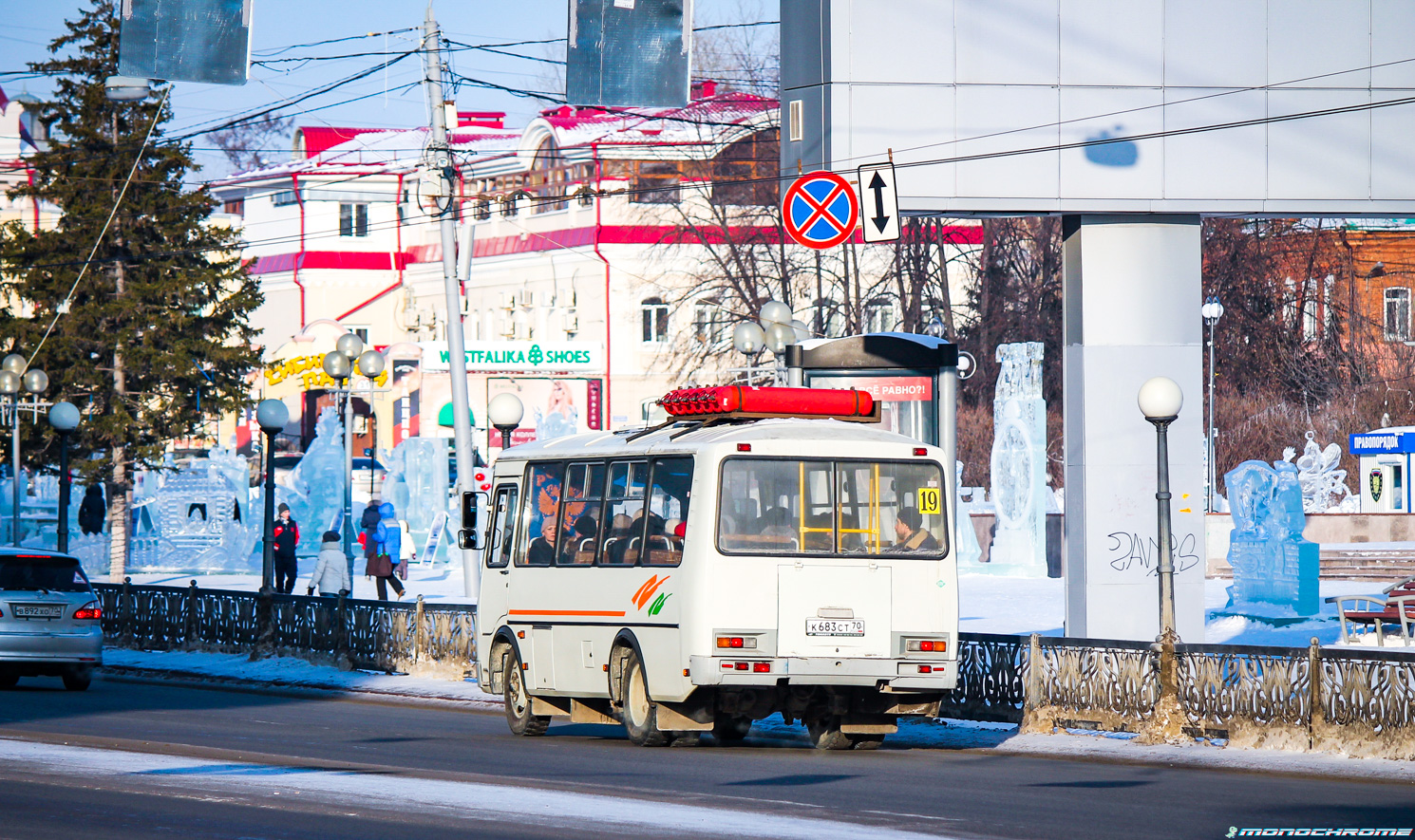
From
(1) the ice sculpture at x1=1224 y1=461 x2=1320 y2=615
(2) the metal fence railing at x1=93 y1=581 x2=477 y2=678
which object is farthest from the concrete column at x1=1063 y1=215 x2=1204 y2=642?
(1) the ice sculpture at x1=1224 y1=461 x2=1320 y2=615

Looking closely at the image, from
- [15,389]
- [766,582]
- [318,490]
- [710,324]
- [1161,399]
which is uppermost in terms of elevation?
[710,324]

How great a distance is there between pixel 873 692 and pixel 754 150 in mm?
50748

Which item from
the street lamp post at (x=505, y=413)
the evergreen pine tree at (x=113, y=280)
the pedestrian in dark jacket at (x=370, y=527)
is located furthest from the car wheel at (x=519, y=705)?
the evergreen pine tree at (x=113, y=280)

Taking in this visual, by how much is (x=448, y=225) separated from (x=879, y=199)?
11498mm

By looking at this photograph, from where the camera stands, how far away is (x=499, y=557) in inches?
726

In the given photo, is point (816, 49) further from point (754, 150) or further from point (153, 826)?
point (754, 150)

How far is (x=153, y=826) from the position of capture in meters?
10.6

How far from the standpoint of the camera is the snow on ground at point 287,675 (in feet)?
73.4

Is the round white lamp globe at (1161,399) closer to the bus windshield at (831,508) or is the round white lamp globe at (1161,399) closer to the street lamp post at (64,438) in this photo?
the bus windshield at (831,508)

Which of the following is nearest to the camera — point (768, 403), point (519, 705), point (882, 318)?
point (768, 403)

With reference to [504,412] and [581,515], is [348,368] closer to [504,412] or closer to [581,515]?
[504,412]

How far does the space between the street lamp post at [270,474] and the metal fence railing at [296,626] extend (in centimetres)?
35

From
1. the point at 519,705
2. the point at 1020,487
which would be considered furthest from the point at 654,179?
the point at 519,705

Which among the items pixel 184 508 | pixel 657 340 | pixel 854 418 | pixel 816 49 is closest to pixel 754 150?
pixel 657 340
